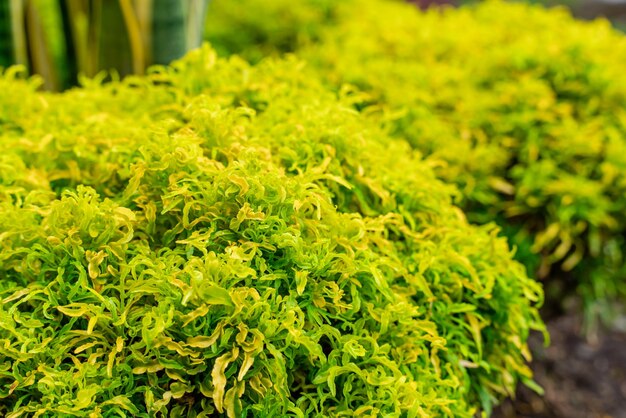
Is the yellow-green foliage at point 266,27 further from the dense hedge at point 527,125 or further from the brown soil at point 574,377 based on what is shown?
the brown soil at point 574,377

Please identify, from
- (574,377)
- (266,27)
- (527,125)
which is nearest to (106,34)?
(266,27)

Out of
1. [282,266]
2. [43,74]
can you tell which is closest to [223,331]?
[282,266]

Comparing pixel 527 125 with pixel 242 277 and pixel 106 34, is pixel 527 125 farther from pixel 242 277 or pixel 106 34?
pixel 242 277

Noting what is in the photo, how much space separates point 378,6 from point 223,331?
197cm

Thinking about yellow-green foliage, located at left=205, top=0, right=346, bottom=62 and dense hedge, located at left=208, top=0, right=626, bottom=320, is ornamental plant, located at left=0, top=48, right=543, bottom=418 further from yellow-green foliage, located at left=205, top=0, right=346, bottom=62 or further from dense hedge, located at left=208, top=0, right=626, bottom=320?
yellow-green foliage, located at left=205, top=0, right=346, bottom=62

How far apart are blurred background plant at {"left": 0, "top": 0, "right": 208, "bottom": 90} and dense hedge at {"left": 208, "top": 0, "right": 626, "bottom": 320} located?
1.46 feet

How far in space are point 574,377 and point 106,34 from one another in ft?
6.40

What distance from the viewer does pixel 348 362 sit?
870 millimetres

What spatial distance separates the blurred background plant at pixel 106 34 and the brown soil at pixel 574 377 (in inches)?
54.7

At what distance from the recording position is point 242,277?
0.81 metres

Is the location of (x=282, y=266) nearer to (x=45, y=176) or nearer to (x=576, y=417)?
(x=45, y=176)

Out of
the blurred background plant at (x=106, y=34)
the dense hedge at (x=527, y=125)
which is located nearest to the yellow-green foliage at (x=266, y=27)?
the dense hedge at (x=527, y=125)

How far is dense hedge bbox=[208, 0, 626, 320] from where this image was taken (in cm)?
172

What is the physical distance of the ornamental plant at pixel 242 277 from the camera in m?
0.81
